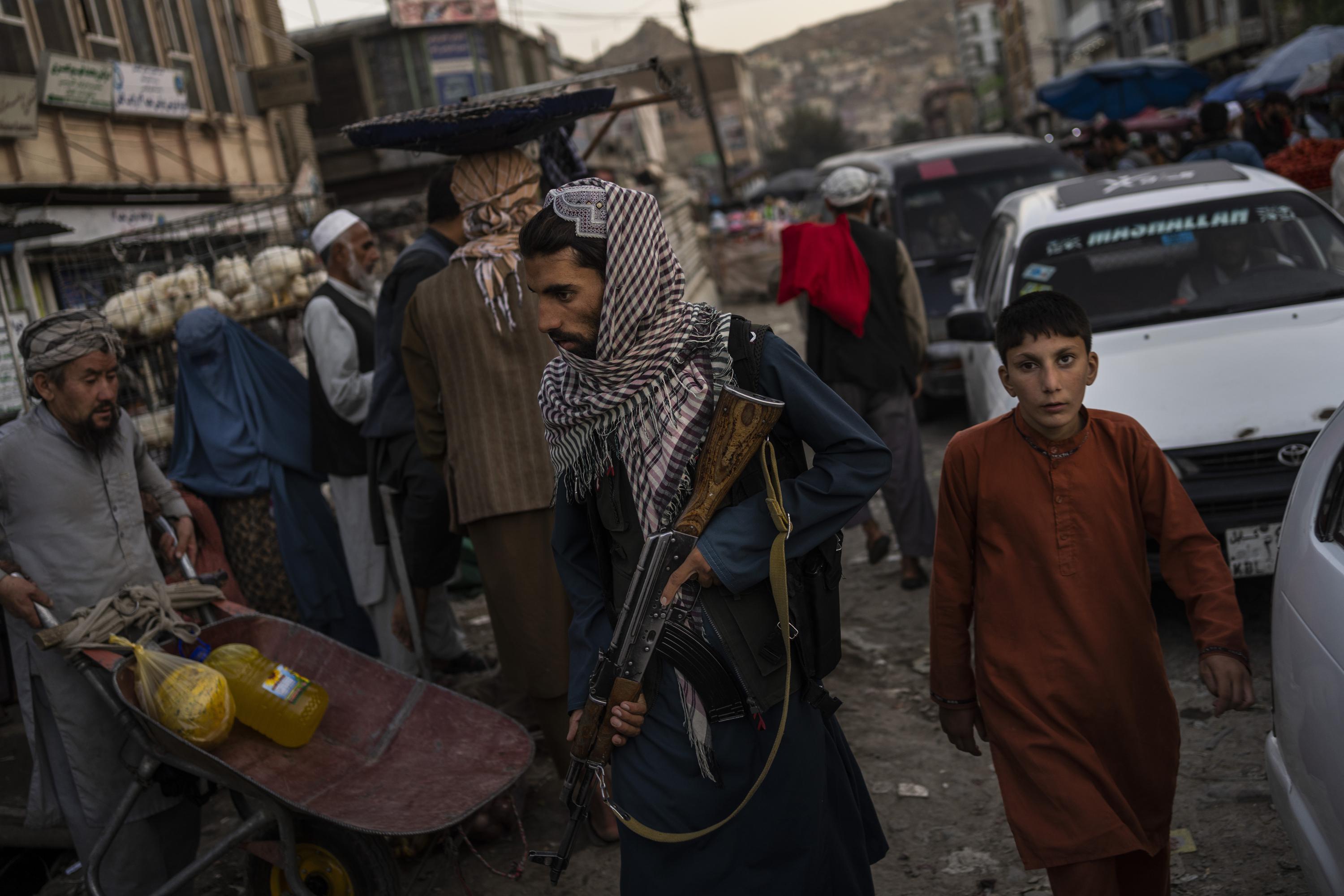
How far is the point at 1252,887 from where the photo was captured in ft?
9.91

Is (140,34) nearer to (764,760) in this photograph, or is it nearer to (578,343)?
(578,343)

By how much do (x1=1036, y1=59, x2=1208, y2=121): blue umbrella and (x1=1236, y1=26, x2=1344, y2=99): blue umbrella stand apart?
857 mm

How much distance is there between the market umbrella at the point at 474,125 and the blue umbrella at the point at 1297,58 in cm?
1335

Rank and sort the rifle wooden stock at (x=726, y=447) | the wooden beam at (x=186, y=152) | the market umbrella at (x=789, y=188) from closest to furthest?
the rifle wooden stock at (x=726, y=447), the wooden beam at (x=186, y=152), the market umbrella at (x=789, y=188)

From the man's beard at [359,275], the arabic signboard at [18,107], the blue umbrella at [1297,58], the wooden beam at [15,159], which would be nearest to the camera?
the man's beard at [359,275]

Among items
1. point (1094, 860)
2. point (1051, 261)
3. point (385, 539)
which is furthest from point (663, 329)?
point (1051, 261)

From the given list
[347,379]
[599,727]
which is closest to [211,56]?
[347,379]

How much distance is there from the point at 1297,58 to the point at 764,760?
1568 cm

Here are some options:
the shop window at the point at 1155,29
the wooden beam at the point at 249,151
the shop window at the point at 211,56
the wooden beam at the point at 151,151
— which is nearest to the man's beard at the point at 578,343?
the wooden beam at the point at 151,151

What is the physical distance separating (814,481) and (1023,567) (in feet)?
2.07

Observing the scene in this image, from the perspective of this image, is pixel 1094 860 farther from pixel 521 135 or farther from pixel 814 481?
pixel 521 135

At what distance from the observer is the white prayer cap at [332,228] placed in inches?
190

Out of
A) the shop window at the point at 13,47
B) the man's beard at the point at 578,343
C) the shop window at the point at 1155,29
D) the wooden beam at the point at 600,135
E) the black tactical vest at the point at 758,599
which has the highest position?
the shop window at the point at 1155,29

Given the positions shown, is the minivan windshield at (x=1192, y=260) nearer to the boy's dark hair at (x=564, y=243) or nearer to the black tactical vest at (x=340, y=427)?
the black tactical vest at (x=340, y=427)
